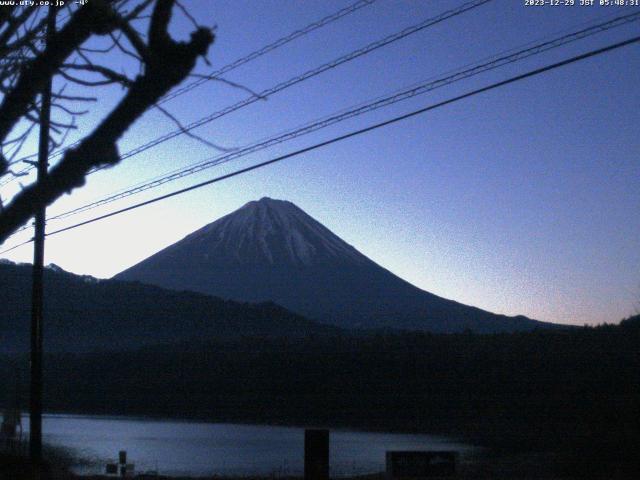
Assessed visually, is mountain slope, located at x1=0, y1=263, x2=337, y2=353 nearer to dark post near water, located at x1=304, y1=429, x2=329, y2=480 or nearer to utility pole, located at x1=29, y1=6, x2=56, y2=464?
utility pole, located at x1=29, y1=6, x2=56, y2=464

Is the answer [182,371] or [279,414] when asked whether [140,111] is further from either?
[182,371]

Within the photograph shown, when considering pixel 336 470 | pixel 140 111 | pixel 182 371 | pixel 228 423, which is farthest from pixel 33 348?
pixel 182 371

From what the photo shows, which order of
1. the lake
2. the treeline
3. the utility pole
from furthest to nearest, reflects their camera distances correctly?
the treeline
the lake
the utility pole

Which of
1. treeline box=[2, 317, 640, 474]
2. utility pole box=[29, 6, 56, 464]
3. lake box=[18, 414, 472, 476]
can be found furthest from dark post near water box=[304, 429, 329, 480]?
treeline box=[2, 317, 640, 474]

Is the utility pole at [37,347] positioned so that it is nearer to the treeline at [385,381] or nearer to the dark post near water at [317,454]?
the dark post near water at [317,454]

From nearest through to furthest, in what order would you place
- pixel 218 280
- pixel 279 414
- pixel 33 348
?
pixel 33 348, pixel 279 414, pixel 218 280

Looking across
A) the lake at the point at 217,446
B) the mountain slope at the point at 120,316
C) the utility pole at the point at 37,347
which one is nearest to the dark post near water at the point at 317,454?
the utility pole at the point at 37,347

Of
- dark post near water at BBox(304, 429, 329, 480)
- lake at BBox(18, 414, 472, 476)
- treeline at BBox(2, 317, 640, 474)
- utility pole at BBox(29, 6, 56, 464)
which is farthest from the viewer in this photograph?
treeline at BBox(2, 317, 640, 474)
